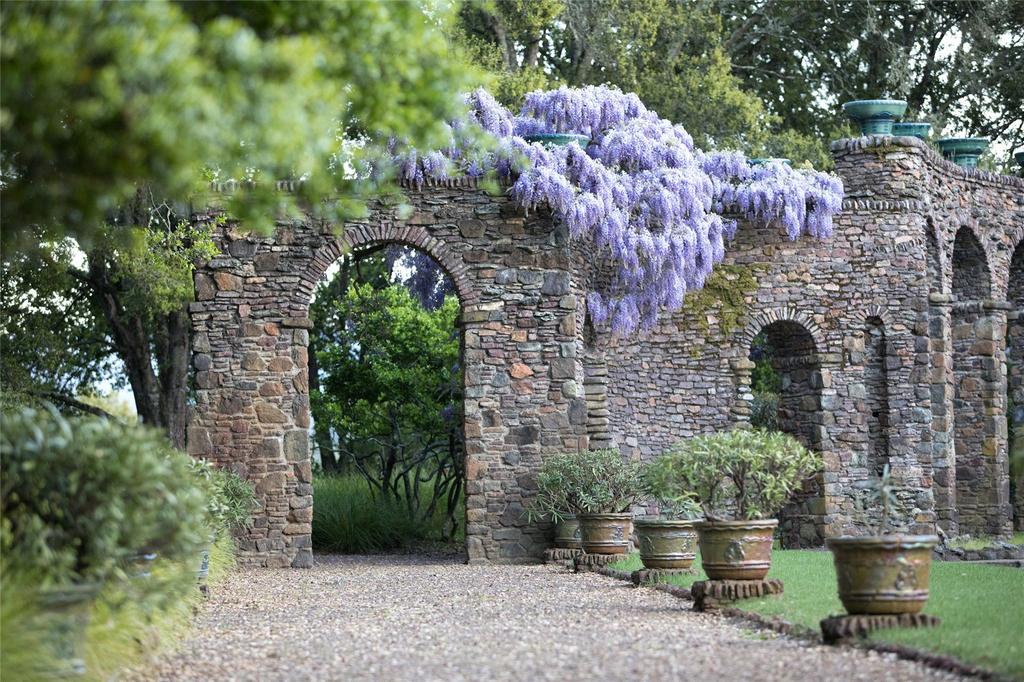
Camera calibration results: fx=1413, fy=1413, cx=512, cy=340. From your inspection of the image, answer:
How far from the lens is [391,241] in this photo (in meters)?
12.7

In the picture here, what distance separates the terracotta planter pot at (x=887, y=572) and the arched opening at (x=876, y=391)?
9088 mm

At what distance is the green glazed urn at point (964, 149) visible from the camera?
Result: 16.6 metres

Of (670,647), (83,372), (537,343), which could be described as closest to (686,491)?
(670,647)

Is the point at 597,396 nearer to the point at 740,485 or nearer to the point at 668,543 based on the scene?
the point at 668,543

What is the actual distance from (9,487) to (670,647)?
295 centimetres

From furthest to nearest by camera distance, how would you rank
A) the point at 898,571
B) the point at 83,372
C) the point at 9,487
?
the point at 83,372
the point at 898,571
the point at 9,487

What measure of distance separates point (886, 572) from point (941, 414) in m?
9.66

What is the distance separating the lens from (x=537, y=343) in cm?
1262

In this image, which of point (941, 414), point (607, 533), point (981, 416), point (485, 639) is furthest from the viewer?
point (981, 416)

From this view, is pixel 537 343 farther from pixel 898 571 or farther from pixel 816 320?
pixel 898 571

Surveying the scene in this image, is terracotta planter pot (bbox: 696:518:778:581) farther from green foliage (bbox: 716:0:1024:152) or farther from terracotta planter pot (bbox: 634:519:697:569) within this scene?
green foliage (bbox: 716:0:1024:152)

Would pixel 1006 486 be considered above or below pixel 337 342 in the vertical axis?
below

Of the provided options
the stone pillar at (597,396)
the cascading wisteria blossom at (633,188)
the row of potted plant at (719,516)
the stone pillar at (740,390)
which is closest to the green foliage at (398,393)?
the stone pillar at (597,396)

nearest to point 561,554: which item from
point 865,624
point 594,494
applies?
point 594,494
